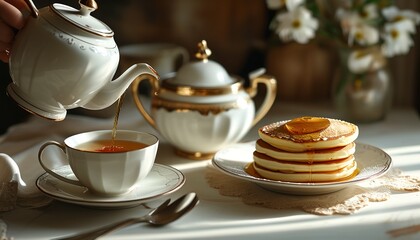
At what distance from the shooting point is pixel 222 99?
126cm

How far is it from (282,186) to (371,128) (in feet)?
1.90

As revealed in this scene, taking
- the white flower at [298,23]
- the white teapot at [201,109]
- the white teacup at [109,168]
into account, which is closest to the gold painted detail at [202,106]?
the white teapot at [201,109]

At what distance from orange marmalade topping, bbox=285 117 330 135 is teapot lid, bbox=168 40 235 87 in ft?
0.77

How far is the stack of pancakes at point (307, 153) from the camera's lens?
104 centimetres

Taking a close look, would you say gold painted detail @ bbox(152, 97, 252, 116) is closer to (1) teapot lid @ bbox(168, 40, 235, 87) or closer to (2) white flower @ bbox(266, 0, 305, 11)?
(1) teapot lid @ bbox(168, 40, 235, 87)

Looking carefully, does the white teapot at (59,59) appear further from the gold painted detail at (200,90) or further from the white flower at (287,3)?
the white flower at (287,3)

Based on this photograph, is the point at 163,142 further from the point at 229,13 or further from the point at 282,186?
the point at 229,13

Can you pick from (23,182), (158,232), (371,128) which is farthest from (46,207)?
(371,128)

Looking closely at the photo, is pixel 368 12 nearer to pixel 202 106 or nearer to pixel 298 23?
pixel 298 23

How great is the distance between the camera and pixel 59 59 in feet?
3.02

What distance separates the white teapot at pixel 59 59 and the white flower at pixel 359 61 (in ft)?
2.38

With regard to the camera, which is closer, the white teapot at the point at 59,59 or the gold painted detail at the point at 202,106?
the white teapot at the point at 59,59

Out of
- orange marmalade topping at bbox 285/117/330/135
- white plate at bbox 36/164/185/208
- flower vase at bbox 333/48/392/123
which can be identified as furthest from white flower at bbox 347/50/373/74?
white plate at bbox 36/164/185/208

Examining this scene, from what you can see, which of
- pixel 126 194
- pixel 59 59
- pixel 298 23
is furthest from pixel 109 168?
pixel 298 23
